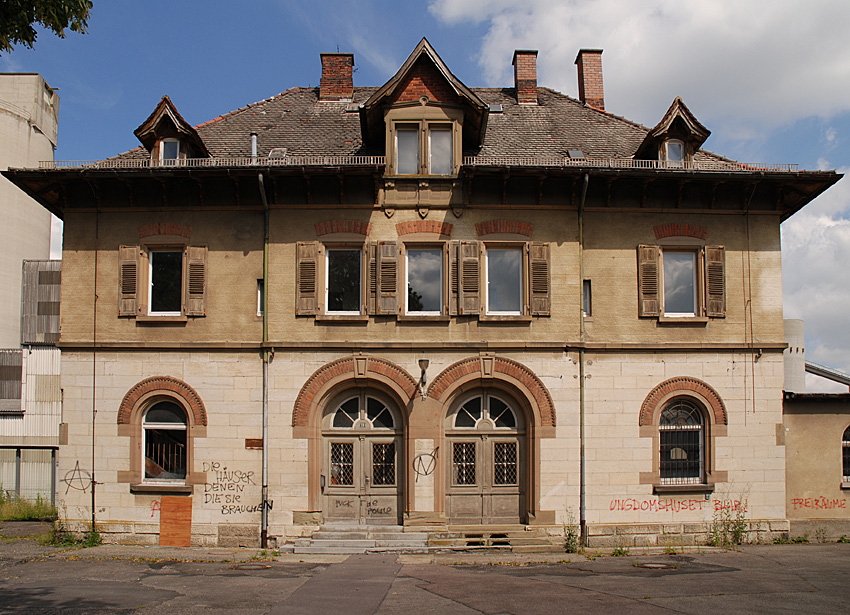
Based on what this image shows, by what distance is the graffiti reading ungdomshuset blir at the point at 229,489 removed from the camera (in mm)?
15172

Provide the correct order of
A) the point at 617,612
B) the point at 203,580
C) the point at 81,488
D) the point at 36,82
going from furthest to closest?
1. the point at 36,82
2. the point at 81,488
3. the point at 203,580
4. the point at 617,612

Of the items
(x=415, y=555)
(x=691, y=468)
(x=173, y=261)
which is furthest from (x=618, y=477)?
(x=173, y=261)

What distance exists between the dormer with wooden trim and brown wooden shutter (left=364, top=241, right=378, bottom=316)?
478 centimetres

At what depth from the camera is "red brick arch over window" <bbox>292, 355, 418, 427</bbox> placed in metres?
15.4

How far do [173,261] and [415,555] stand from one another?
27.3 ft

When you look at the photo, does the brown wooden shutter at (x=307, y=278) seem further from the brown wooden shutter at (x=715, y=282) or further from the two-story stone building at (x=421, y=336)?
the brown wooden shutter at (x=715, y=282)

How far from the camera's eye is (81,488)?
15.3 m

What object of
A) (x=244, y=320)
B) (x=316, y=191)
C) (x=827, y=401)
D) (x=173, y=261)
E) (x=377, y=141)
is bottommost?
(x=827, y=401)

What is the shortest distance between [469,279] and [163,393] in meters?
7.08

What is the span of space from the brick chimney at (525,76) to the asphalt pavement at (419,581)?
1221cm

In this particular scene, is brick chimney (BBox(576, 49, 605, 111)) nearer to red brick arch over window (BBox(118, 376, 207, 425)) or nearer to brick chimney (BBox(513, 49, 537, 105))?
brick chimney (BBox(513, 49, 537, 105))

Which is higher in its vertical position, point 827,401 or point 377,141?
point 377,141

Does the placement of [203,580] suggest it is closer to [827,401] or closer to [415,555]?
[415,555]

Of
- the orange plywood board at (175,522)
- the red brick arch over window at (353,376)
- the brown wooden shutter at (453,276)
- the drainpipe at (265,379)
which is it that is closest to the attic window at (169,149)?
the drainpipe at (265,379)
